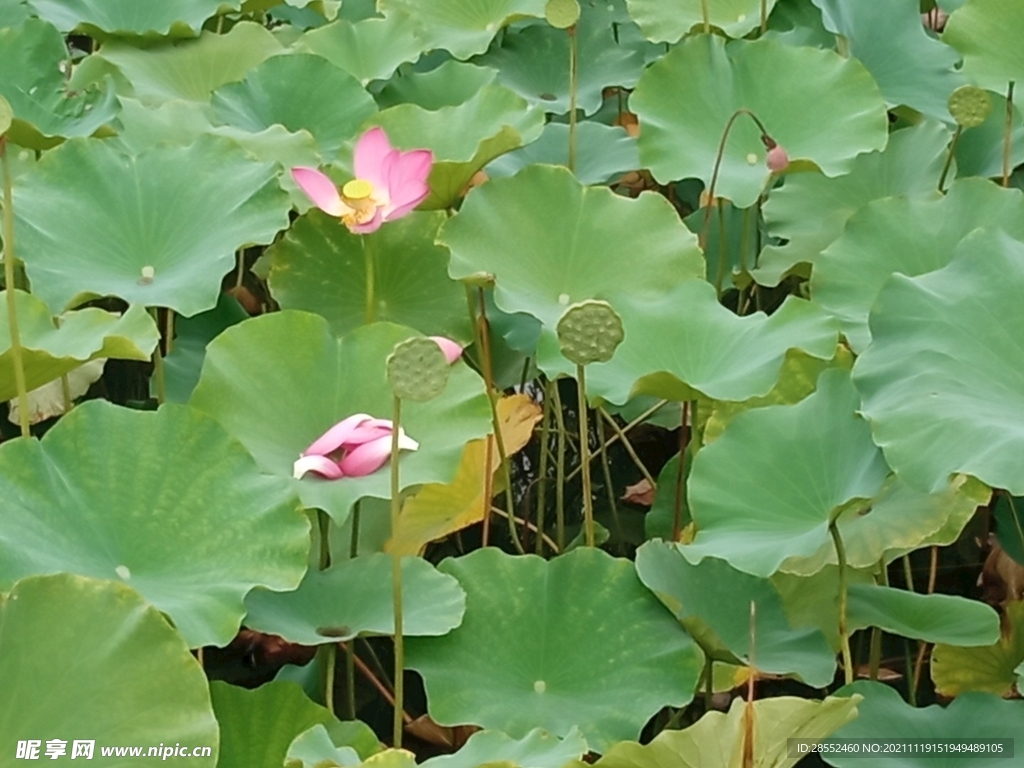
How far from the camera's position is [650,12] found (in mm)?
1831

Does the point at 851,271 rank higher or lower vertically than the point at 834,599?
higher

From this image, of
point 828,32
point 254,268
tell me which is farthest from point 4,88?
point 828,32

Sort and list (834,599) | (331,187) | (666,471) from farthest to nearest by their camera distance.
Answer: (666,471)
(331,187)
(834,599)

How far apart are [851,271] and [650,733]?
49 centimetres

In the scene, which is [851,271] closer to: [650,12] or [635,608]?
[635,608]

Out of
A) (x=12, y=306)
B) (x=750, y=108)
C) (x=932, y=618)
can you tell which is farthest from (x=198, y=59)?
(x=932, y=618)

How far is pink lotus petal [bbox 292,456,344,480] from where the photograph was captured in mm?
1072

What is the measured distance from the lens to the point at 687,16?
5.98 ft

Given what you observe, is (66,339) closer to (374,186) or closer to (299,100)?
(374,186)

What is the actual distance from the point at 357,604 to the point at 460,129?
632mm

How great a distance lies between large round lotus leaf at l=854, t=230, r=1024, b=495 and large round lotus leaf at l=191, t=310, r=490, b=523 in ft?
1.07

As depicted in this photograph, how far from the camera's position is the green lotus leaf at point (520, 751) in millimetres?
842

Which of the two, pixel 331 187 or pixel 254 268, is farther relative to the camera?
pixel 254 268

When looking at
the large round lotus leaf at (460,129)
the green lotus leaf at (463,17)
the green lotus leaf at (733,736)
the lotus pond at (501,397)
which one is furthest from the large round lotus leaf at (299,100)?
the green lotus leaf at (733,736)
